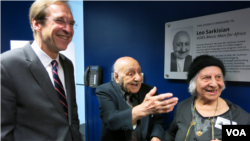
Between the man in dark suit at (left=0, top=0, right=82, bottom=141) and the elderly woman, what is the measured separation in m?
0.86

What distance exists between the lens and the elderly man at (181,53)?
4.75ft

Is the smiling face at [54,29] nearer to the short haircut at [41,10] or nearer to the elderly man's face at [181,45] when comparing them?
the short haircut at [41,10]

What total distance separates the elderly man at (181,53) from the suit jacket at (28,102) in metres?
1.13

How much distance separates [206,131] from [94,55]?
1.82m

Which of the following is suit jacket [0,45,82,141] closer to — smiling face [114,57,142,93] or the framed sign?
smiling face [114,57,142,93]

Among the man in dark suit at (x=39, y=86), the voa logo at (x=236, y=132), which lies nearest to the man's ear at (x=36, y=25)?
the man in dark suit at (x=39, y=86)

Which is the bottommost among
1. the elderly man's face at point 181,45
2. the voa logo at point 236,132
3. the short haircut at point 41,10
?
the voa logo at point 236,132

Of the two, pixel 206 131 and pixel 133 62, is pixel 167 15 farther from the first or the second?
pixel 206 131

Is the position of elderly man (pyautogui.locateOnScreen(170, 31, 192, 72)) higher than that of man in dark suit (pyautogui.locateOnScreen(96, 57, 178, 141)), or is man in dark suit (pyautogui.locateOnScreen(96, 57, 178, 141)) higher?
elderly man (pyautogui.locateOnScreen(170, 31, 192, 72))

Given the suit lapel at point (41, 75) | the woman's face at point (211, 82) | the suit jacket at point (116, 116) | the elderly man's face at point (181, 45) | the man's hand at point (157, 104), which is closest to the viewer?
the suit lapel at point (41, 75)

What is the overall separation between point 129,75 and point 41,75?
2.25 ft

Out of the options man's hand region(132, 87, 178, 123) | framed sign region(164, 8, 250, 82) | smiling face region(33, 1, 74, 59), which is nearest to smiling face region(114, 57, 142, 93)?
man's hand region(132, 87, 178, 123)

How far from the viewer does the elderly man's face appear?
1.45 m

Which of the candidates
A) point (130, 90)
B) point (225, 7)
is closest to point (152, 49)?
point (130, 90)
